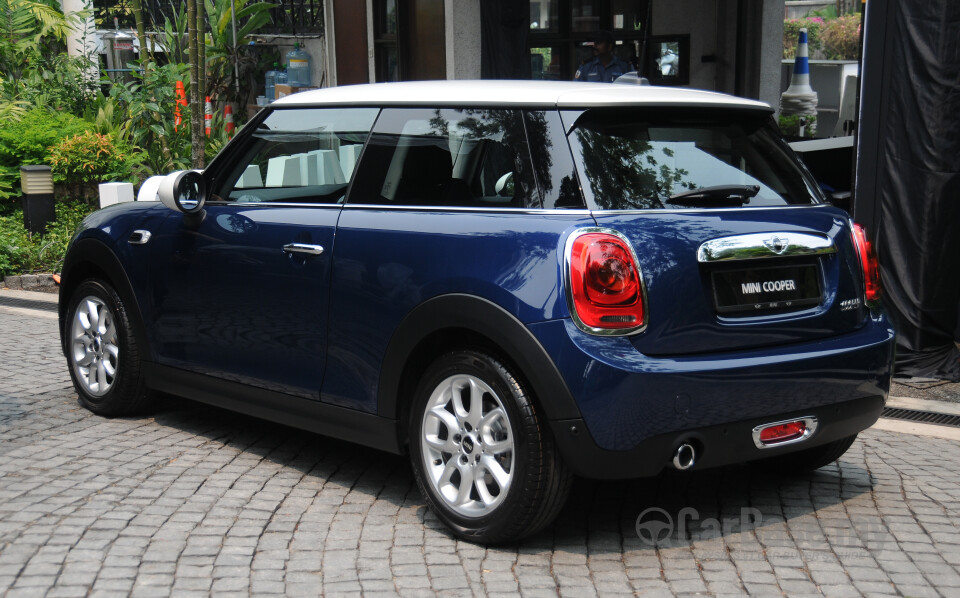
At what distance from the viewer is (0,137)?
1296cm

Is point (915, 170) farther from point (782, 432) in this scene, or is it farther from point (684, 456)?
point (684, 456)

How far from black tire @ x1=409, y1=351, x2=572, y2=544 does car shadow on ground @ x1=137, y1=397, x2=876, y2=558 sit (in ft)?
0.62

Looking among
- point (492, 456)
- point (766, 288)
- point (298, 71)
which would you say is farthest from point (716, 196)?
point (298, 71)

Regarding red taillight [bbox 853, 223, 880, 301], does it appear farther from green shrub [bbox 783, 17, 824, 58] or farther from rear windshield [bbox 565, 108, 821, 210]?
green shrub [bbox 783, 17, 824, 58]

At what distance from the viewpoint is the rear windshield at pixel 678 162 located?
13.9ft

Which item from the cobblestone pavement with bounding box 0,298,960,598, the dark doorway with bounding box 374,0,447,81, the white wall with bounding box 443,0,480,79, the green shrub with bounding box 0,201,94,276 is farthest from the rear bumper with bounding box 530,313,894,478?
the dark doorway with bounding box 374,0,447,81

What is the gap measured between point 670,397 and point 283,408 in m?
1.92

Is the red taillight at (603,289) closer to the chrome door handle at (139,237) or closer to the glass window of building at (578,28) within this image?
the chrome door handle at (139,237)

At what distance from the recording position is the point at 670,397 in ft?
13.2

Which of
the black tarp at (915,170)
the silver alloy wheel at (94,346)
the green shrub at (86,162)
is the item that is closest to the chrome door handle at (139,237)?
the silver alloy wheel at (94,346)

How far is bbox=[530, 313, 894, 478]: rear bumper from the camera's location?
397cm

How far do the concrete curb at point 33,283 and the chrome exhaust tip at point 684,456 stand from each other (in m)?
8.59

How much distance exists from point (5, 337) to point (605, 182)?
621 centimetres

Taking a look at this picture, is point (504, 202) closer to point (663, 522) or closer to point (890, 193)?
point (663, 522)
